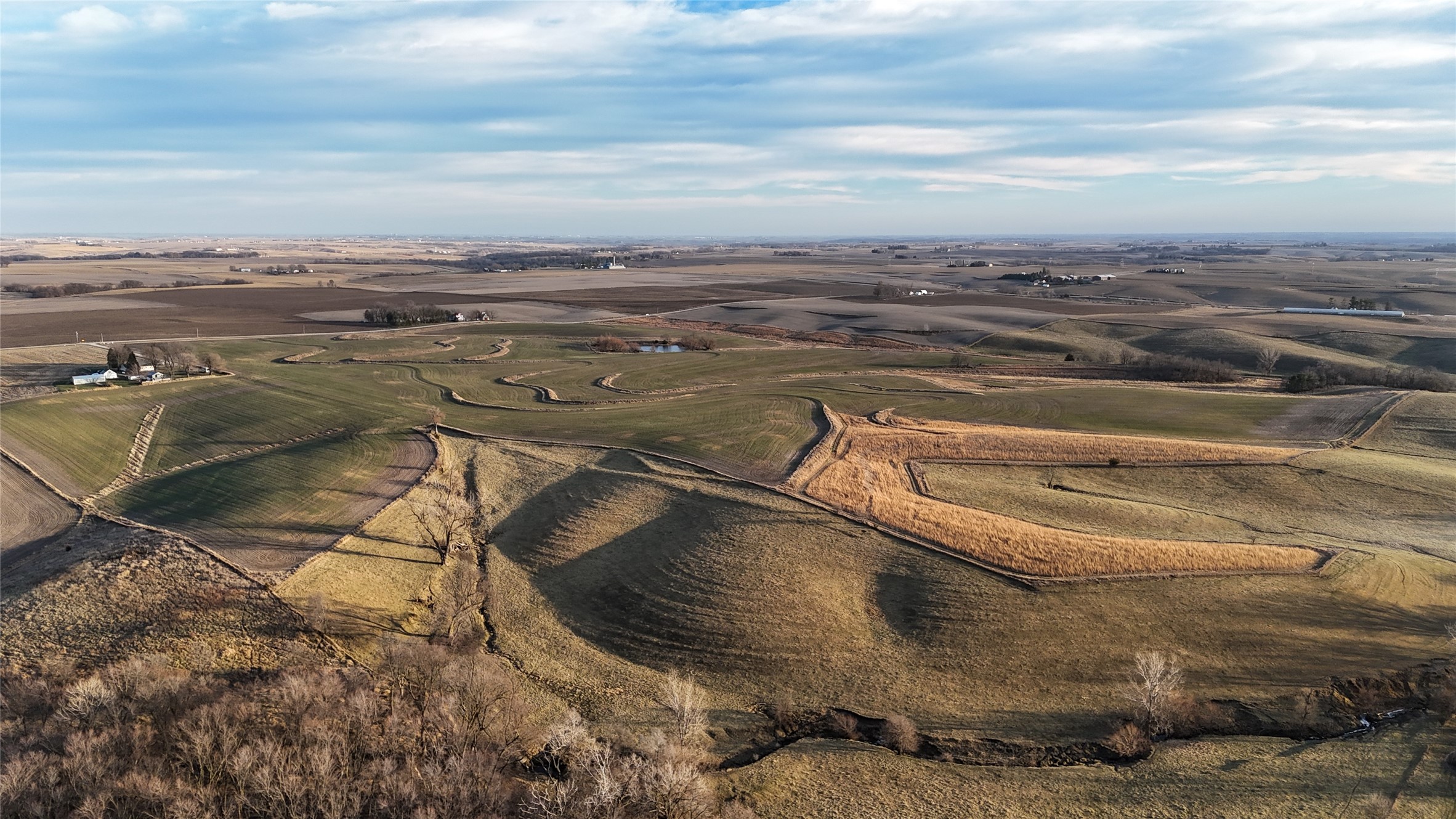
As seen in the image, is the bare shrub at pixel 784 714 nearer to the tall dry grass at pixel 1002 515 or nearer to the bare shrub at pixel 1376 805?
the tall dry grass at pixel 1002 515

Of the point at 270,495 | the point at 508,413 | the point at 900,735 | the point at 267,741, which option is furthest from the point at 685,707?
the point at 508,413

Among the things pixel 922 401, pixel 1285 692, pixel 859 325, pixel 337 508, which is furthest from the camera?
pixel 859 325

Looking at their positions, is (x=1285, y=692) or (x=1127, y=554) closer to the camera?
(x=1285, y=692)

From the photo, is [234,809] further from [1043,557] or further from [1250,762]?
[1043,557]

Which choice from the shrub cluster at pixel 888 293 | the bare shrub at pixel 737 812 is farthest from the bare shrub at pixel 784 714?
the shrub cluster at pixel 888 293

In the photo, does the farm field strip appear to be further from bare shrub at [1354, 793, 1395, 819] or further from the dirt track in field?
bare shrub at [1354, 793, 1395, 819]

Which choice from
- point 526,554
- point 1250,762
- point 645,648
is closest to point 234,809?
point 645,648

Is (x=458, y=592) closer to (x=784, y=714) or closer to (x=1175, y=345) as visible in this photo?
(x=784, y=714)
